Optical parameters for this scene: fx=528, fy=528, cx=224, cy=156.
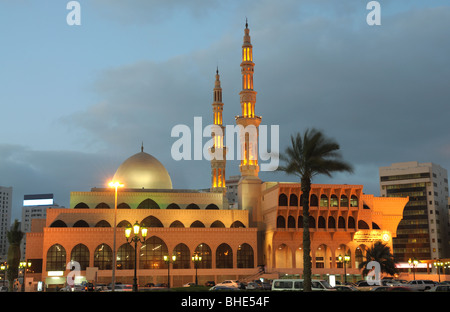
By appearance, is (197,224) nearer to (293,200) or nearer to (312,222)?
(293,200)

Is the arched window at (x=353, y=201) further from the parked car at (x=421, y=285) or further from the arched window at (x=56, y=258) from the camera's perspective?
the arched window at (x=56, y=258)

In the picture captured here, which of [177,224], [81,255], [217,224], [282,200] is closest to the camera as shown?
[81,255]

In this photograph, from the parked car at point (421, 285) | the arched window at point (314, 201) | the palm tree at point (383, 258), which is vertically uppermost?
the arched window at point (314, 201)

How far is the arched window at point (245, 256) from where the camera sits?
73875mm

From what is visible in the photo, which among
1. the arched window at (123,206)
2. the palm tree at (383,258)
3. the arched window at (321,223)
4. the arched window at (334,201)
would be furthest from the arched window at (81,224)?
the palm tree at (383,258)

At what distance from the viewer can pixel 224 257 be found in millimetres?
73875

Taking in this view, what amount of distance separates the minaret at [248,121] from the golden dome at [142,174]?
44.8 ft

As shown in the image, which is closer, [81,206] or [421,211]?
[81,206]

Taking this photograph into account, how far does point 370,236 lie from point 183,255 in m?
26.5

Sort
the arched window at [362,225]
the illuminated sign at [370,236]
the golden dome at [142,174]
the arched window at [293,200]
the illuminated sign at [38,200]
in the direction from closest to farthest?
the arched window at [293,200] → the illuminated sign at [370,236] → the arched window at [362,225] → the golden dome at [142,174] → the illuminated sign at [38,200]

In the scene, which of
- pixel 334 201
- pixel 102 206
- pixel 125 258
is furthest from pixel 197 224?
pixel 334 201

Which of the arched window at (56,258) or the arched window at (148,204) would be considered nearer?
the arched window at (56,258)
